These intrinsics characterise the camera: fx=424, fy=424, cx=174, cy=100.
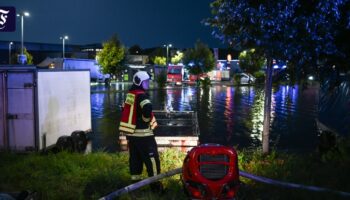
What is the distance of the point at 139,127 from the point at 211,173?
1896mm

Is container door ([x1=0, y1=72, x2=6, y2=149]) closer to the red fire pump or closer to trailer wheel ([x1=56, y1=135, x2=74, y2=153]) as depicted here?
trailer wheel ([x1=56, y1=135, x2=74, y2=153])

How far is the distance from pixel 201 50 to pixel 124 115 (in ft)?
180

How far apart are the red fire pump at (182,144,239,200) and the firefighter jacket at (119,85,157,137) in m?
1.58

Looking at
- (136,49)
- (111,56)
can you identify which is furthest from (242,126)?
(136,49)

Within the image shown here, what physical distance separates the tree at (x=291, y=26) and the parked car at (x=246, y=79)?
47955mm

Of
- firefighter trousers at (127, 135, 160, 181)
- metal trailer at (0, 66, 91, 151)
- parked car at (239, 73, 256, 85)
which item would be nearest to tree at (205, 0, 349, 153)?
firefighter trousers at (127, 135, 160, 181)

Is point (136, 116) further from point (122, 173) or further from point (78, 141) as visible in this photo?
point (78, 141)

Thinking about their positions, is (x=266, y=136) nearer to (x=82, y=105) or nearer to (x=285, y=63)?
(x=285, y=63)

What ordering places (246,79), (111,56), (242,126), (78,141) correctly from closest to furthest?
(78,141) → (242,126) → (111,56) → (246,79)

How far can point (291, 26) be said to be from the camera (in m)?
7.02

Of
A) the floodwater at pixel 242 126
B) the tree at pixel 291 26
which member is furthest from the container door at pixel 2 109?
the tree at pixel 291 26

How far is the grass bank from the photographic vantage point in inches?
256

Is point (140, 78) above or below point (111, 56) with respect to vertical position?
below

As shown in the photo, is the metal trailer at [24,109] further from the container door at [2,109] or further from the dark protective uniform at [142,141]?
the dark protective uniform at [142,141]
